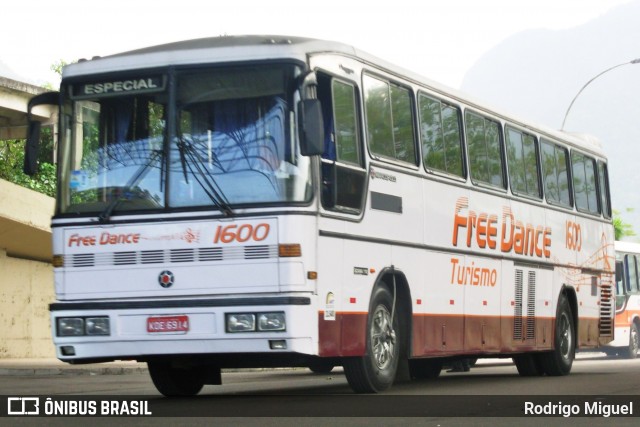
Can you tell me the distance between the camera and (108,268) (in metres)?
12.9

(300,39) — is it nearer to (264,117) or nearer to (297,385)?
(264,117)

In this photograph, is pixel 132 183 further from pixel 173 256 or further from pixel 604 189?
pixel 604 189

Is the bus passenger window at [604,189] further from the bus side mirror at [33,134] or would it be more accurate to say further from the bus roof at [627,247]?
the bus roof at [627,247]

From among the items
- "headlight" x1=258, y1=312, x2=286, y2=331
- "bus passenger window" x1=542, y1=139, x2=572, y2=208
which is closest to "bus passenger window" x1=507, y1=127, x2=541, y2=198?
"bus passenger window" x1=542, y1=139, x2=572, y2=208

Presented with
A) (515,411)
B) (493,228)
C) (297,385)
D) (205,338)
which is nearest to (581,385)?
(493,228)

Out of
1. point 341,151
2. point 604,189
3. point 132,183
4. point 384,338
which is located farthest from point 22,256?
point 341,151

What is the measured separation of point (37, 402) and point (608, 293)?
39.7 feet

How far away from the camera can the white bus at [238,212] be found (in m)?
12.4

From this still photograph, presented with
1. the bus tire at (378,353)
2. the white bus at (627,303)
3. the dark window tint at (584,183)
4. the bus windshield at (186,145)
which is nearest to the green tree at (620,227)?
the white bus at (627,303)

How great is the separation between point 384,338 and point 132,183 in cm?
334

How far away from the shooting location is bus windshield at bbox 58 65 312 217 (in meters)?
12.4

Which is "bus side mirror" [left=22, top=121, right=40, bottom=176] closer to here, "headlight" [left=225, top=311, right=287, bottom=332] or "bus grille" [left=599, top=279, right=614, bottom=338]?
"headlight" [left=225, top=311, right=287, bottom=332]

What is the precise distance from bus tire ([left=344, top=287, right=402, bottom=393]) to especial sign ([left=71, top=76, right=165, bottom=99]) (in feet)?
10.4

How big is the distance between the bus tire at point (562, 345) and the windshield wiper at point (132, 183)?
9.58 meters
